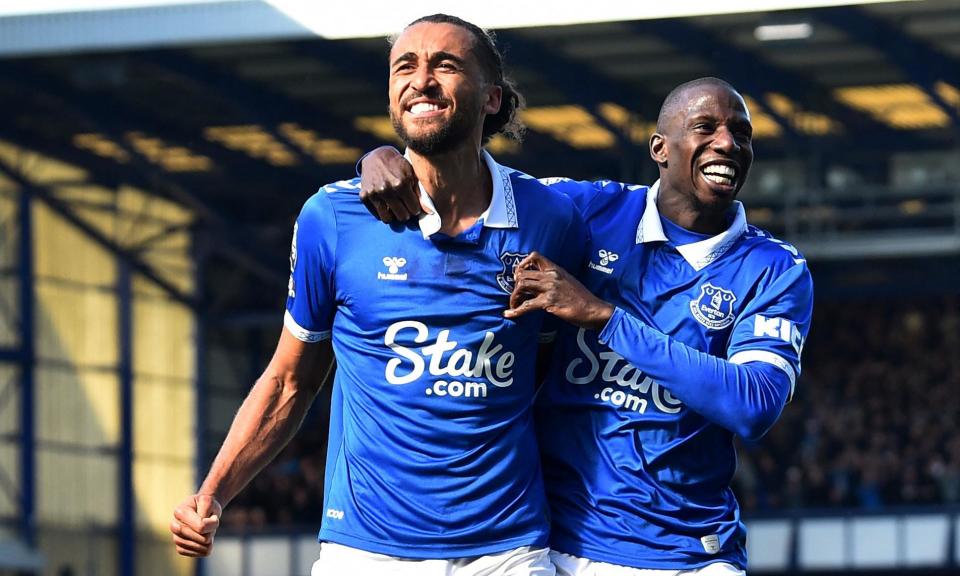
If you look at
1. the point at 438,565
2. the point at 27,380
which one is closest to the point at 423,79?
the point at 438,565

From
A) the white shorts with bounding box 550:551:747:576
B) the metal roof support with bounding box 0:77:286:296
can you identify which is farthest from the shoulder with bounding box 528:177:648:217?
the metal roof support with bounding box 0:77:286:296

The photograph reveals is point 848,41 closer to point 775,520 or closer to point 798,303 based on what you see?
point 775,520

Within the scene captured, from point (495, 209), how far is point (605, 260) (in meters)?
0.45

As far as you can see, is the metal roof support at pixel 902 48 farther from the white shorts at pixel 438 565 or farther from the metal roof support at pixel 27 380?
the white shorts at pixel 438 565

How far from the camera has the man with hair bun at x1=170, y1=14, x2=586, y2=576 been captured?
4.36 m

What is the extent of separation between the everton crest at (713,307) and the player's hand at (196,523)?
4.40 ft

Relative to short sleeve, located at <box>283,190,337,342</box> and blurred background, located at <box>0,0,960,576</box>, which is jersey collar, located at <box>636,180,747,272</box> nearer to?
short sleeve, located at <box>283,190,337,342</box>

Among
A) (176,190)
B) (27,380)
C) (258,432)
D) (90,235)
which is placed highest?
(176,190)

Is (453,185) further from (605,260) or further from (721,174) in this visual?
(721,174)

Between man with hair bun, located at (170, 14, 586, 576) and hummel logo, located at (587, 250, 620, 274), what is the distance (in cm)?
27

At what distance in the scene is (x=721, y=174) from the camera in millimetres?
4797

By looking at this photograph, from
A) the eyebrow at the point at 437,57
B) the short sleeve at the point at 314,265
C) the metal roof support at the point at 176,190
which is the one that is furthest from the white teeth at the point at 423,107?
the metal roof support at the point at 176,190

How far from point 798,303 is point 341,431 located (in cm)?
126

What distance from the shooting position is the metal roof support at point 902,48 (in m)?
21.0
